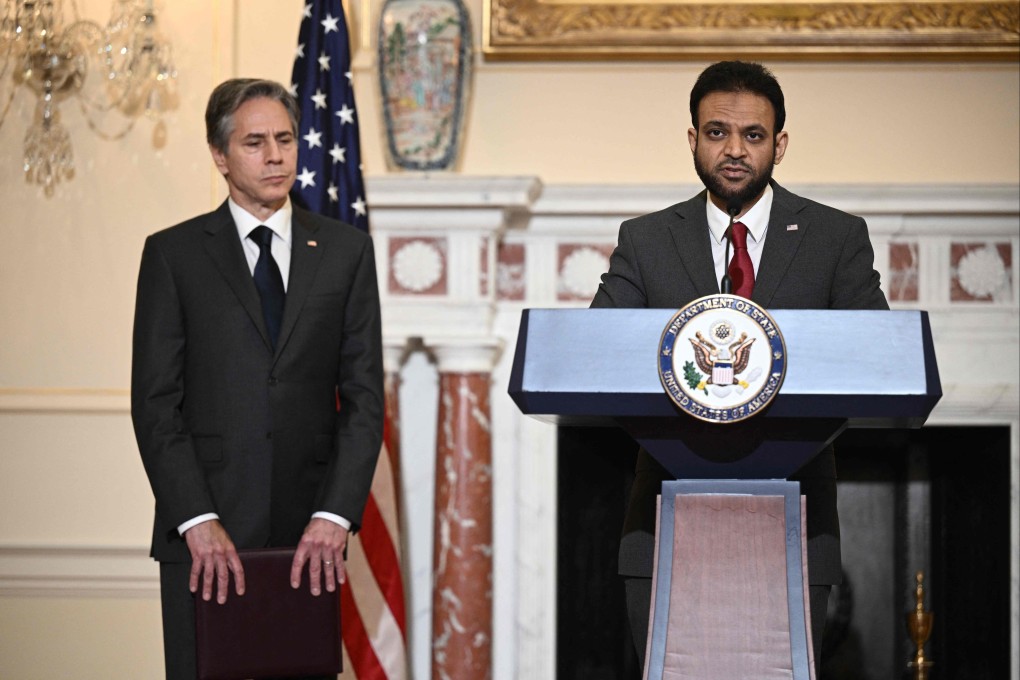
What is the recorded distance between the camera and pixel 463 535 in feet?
14.1

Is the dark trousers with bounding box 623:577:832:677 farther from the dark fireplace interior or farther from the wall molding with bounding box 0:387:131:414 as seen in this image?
the wall molding with bounding box 0:387:131:414

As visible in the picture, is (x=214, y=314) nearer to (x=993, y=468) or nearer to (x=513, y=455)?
(x=513, y=455)

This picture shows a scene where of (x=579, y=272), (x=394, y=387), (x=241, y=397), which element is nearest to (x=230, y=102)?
(x=241, y=397)

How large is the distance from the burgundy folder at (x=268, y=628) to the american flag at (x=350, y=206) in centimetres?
129

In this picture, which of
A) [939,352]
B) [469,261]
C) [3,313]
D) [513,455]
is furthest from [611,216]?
[3,313]

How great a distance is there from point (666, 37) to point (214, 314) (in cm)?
234

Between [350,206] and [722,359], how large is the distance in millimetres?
2431

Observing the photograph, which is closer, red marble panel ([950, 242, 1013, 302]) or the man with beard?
the man with beard

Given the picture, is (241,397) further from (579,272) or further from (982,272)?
(982,272)

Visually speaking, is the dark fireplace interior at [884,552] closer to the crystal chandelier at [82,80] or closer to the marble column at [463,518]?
the marble column at [463,518]

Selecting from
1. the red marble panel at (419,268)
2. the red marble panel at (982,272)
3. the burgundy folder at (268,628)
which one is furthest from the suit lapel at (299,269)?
the red marble panel at (982,272)

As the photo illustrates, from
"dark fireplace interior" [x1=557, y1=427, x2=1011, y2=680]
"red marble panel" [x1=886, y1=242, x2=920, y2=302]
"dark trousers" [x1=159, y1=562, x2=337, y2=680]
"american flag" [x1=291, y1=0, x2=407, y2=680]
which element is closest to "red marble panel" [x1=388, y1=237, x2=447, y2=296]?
"american flag" [x1=291, y1=0, x2=407, y2=680]

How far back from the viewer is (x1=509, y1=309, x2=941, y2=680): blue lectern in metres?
1.82

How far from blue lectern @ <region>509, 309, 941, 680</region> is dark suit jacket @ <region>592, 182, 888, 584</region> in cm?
26
